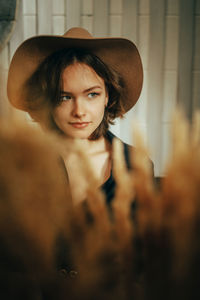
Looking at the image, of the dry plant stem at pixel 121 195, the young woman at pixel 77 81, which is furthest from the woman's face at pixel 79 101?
the dry plant stem at pixel 121 195

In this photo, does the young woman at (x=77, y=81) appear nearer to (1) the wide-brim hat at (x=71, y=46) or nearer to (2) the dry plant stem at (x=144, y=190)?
(1) the wide-brim hat at (x=71, y=46)

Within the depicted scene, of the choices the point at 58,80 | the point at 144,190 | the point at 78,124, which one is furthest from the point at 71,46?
the point at 144,190

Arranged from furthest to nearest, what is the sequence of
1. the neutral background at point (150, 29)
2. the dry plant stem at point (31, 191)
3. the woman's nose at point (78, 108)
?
the neutral background at point (150, 29), the woman's nose at point (78, 108), the dry plant stem at point (31, 191)

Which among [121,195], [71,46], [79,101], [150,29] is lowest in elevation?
[121,195]

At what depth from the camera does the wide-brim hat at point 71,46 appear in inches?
24.5

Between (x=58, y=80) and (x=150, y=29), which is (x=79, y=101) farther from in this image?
(x=150, y=29)

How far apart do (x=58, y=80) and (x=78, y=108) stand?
0.30 feet

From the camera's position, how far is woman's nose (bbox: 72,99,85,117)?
60 centimetres

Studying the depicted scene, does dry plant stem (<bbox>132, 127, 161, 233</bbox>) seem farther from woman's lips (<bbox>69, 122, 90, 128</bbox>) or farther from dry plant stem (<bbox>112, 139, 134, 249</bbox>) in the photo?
woman's lips (<bbox>69, 122, 90, 128</bbox>)

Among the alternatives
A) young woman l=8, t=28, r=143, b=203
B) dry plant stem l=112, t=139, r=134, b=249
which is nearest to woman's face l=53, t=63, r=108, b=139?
young woman l=8, t=28, r=143, b=203

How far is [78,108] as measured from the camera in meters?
0.60

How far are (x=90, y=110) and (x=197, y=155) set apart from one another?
48cm

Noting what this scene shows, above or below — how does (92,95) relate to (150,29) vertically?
below

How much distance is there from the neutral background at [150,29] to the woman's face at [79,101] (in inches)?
18.7
